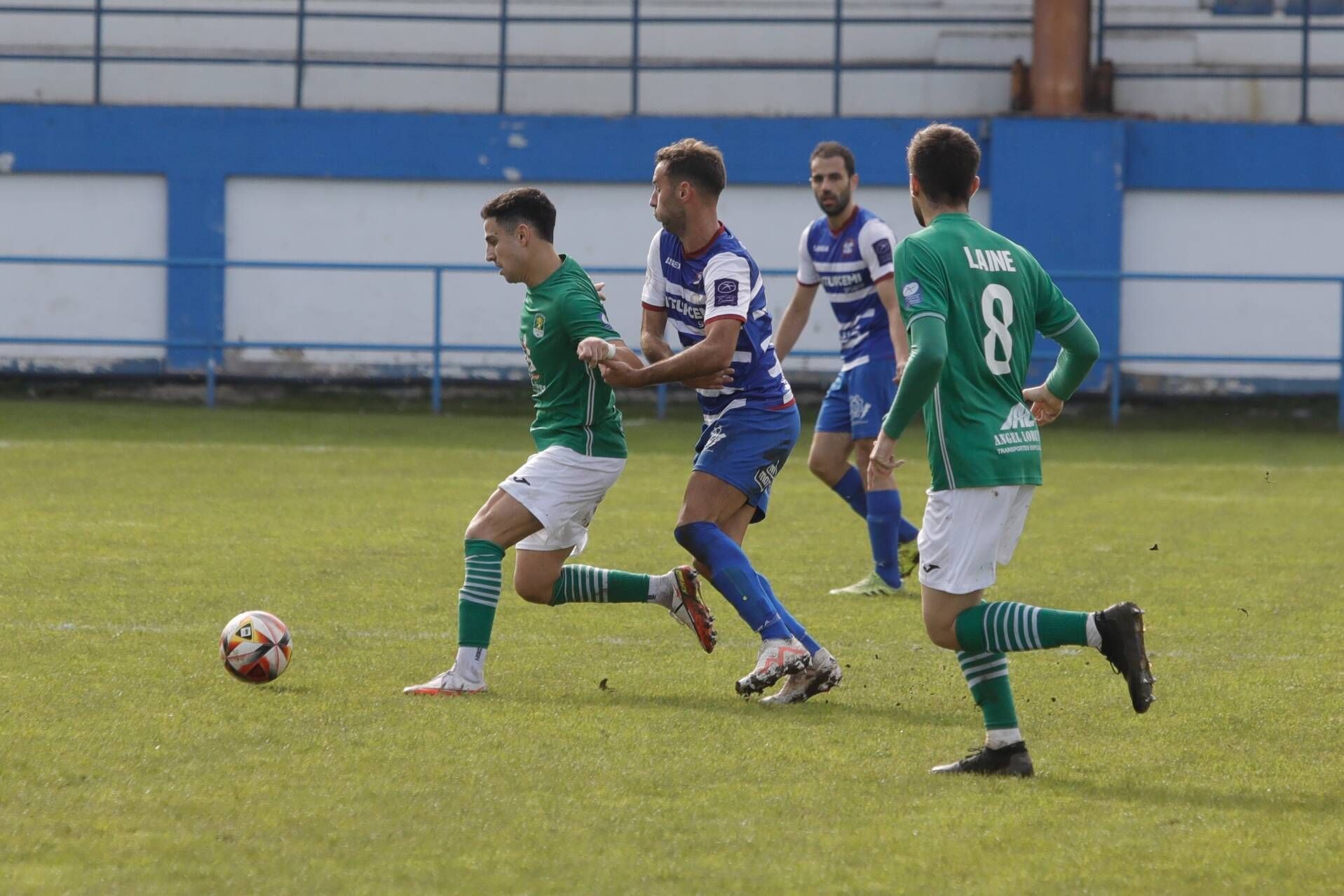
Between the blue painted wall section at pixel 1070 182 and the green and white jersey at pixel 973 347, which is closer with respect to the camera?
the green and white jersey at pixel 973 347

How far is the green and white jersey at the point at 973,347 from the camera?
460 cm

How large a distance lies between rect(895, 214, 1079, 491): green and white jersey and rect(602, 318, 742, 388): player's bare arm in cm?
98

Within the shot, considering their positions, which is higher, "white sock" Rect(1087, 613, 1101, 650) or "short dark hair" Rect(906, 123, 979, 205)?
"short dark hair" Rect(906, 123, 979, 205)

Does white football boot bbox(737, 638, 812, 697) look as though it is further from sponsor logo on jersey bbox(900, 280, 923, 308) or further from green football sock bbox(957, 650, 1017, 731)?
sponsor logo on jersey bbox(900, 280, 923, 308)

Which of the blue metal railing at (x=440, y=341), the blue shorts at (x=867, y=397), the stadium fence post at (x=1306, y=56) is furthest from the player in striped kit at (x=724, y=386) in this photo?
the stadium fence post at (x=1306, y=56)

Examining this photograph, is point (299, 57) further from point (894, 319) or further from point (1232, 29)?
point (894, 319)

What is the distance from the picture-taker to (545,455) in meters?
5.78

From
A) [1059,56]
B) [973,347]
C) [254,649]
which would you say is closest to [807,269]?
[254,649]

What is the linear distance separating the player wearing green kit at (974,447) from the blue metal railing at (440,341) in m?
13.2

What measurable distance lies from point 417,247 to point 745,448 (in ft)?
48.9

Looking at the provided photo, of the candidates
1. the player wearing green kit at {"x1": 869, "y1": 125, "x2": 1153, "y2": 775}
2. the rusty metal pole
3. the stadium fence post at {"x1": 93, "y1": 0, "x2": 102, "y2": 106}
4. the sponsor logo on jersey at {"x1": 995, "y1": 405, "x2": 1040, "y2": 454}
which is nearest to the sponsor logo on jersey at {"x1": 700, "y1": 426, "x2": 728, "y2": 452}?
the player wearing green kit at {"x1": 869, "y1": 125, "x2": 1153, "y2": 775}

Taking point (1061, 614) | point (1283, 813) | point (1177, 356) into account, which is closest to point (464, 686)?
point (1061, 614)

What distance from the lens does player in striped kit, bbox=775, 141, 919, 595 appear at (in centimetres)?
810

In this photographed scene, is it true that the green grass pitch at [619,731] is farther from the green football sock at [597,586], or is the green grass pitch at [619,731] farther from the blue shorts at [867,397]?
the blue shorts at [867,397]
